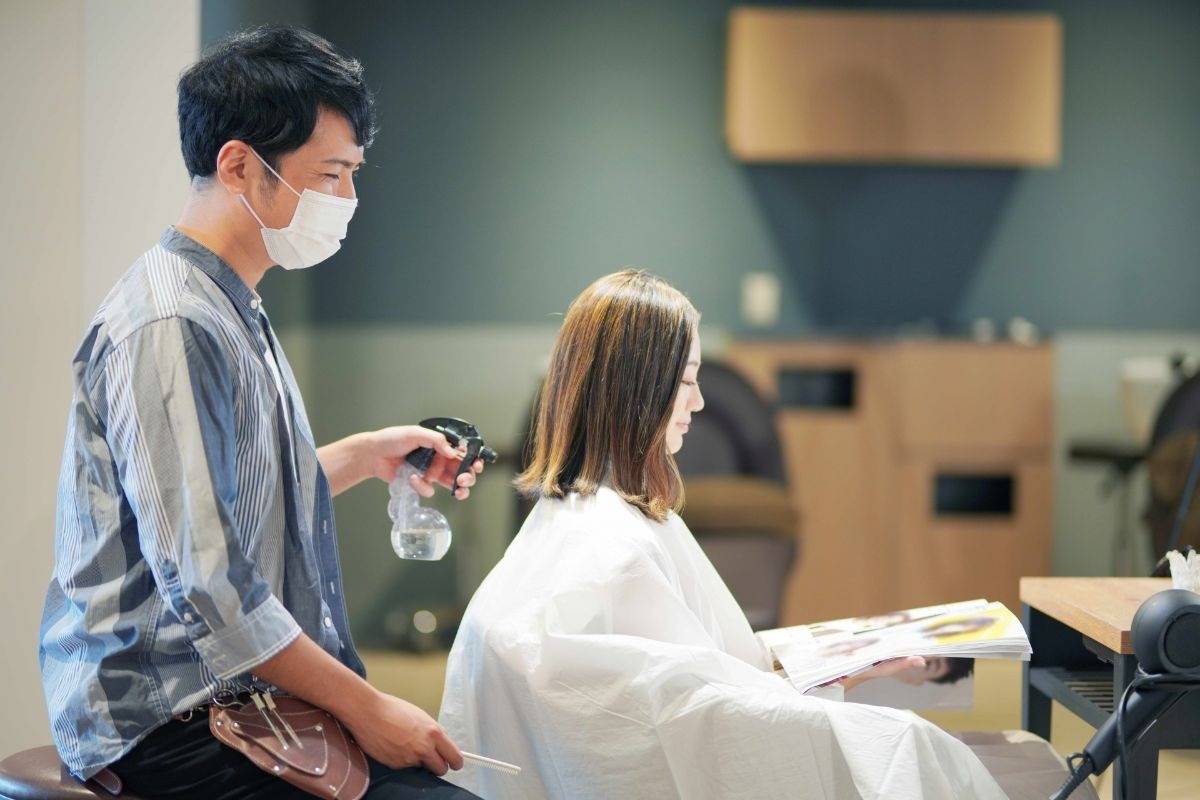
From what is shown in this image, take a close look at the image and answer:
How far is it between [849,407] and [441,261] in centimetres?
178

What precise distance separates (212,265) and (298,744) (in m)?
0.54

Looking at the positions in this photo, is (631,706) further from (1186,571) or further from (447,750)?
(1186,571)

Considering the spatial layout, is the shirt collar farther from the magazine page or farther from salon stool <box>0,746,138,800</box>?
the magazine page

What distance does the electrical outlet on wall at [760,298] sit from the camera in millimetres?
5160

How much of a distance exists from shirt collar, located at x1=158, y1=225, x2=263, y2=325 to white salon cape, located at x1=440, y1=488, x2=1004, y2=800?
21.0 inches

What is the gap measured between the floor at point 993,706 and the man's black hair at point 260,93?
4.20 ft

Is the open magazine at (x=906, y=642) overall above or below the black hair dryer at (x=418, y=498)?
below

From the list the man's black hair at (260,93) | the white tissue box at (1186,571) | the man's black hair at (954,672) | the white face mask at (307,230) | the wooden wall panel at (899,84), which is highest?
the wooden wall panel at (899,84)

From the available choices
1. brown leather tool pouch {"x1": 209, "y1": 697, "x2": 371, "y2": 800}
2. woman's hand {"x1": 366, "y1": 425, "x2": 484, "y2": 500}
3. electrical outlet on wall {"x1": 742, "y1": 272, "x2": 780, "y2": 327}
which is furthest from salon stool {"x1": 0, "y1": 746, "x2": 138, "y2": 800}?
electrical outlet on wall {"x1": 742, "y1": 272, "x2": 780, "y2": 327}

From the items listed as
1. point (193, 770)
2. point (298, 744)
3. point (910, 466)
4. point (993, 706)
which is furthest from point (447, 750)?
point (910, 466)

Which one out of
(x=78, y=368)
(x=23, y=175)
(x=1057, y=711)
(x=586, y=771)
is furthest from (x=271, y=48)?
(x=1057, y=711)

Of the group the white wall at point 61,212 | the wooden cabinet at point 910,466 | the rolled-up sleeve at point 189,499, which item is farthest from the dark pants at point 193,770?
the wooden cabinet at point 910,466

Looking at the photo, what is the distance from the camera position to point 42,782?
1403mm

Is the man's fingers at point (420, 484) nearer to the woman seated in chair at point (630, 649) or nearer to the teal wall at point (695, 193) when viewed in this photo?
A: the woman seated in chair at point (630, 649)
